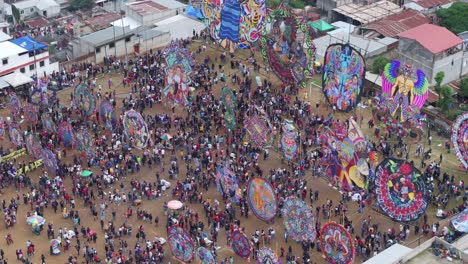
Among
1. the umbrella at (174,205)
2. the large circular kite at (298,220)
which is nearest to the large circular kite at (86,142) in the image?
the umbrella at (174,205)

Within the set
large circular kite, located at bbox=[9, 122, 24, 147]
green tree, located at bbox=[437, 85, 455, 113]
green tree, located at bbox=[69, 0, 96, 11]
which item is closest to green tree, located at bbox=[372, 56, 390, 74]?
green tree, located at bbox=[437, 85, 455, 113]

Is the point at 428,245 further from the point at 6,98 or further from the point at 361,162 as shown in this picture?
the point at 6,98

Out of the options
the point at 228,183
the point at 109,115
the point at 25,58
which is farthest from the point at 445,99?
the point at 25,58

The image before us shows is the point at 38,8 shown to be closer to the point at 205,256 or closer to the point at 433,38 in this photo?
the point at 433,38

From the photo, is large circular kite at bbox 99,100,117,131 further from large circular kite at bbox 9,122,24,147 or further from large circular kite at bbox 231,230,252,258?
large circular kite at bbox 231,230,252,258

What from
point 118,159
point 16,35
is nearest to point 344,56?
point 118,159
